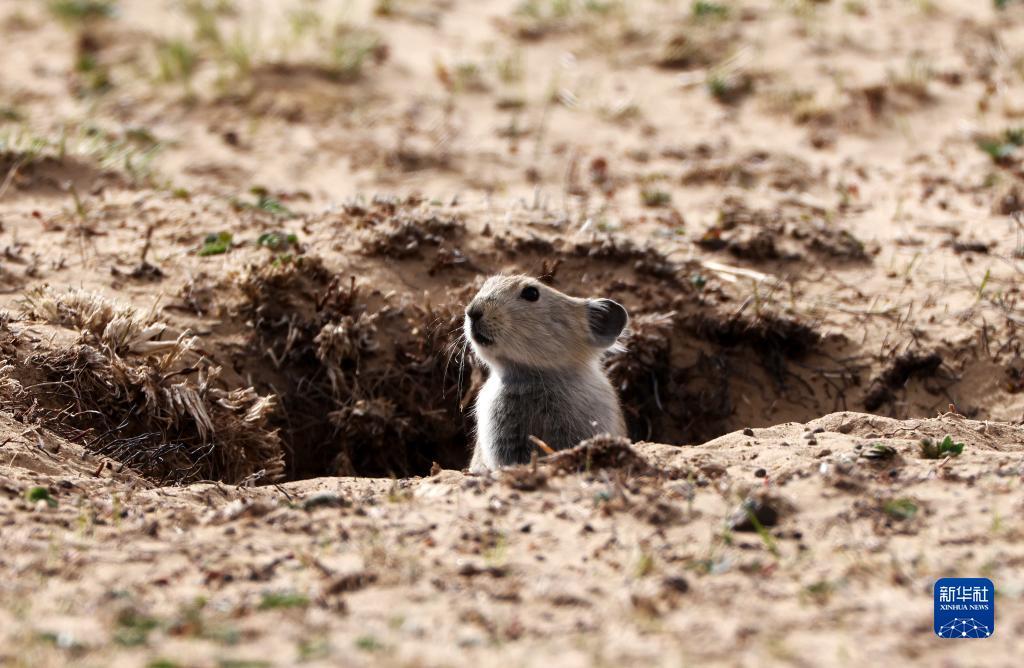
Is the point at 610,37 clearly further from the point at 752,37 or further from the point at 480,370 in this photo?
the point at 480,370

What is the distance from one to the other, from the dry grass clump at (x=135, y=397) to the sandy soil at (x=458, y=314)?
0.07 feet

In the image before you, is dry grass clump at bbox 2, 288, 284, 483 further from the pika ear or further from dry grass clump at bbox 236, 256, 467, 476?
the pika ear

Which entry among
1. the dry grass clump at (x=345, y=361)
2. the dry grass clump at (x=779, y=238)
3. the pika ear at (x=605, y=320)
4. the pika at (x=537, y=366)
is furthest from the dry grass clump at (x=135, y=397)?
the dry grass clump at (x=779, y=238)

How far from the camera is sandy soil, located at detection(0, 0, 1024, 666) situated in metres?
3.76

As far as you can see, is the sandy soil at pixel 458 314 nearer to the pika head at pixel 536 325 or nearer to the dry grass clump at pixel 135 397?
the dry grass clump at pixel 135 397

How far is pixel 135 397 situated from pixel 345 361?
4.93 ft

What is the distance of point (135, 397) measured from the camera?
6.11m

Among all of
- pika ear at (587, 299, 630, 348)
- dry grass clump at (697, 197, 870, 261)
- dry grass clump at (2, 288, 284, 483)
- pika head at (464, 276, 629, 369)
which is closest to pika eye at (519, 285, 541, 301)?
pika head at (464, 276, 629, 369)

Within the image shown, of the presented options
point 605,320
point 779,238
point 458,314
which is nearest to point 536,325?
point 605,320

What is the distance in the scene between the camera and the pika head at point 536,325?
645 centimetres

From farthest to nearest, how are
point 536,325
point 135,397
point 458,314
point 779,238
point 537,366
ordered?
point 779,238, point 458,314, point 537,366, point 536,325, point 135,397

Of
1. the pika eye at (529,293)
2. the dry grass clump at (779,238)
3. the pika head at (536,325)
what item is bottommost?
the pika head at (536,325)

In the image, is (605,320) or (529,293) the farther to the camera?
(605,320)

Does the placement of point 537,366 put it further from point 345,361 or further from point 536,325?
point 345,361
